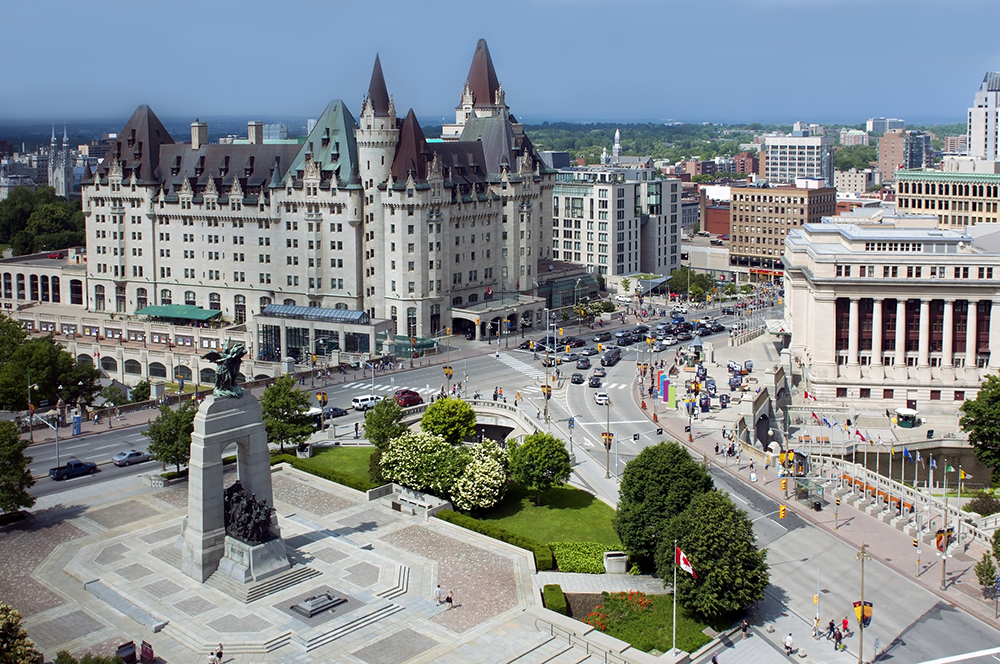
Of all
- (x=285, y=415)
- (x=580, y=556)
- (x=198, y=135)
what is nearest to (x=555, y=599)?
(x=580, y=556)

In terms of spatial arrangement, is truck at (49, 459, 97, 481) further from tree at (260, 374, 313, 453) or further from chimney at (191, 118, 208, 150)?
chimney at (191, 118, 208, 150)

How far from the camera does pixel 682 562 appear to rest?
71625 mm

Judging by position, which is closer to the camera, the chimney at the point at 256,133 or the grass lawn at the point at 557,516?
the grass lawn at the point at 557,516

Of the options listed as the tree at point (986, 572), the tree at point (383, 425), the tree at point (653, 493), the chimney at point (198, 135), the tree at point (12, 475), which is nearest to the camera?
the tree at point (986, 572)

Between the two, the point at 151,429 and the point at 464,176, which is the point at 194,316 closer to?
the point at 464,176

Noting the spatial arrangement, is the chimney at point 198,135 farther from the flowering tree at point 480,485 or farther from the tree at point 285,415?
the flowering tree at point 480,485

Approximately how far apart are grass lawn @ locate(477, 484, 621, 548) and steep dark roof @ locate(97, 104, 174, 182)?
10893 cm

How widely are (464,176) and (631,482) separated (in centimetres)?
9879

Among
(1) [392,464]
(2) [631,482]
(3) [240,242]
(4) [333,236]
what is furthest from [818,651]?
(3) [240,242]

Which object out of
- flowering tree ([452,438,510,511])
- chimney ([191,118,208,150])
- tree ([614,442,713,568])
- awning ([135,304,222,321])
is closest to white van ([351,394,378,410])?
flowering tree ([452,438,510,511])

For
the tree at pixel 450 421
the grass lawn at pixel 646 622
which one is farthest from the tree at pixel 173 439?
the grass lawn at pixel 646 622

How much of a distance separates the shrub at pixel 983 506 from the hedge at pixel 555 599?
39699 mm

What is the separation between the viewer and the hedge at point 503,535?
265ft

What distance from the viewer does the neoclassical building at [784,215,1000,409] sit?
428ft
